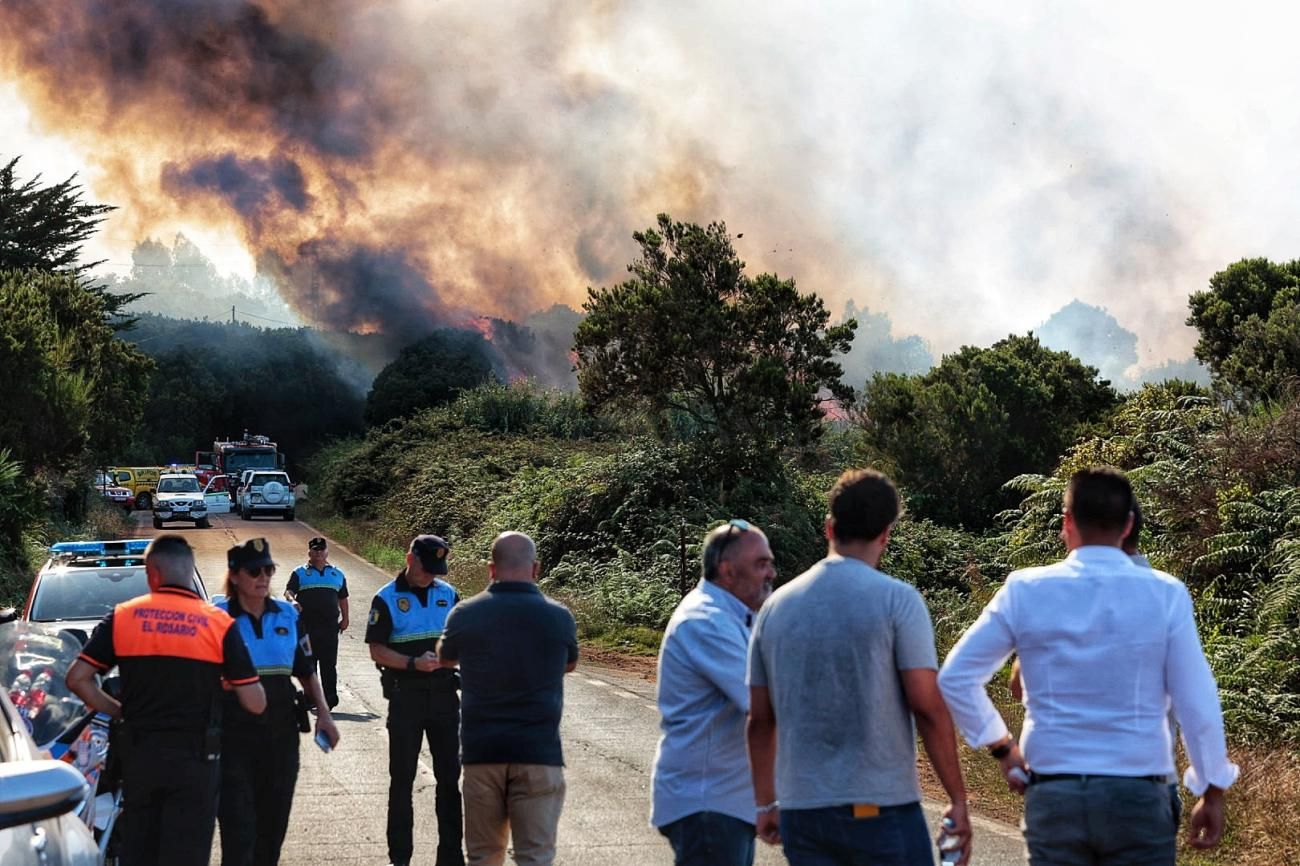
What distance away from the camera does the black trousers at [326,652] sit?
14.0 meters

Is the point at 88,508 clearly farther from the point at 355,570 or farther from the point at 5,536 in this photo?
the point at 5,536

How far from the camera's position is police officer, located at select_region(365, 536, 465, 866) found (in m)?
8.32

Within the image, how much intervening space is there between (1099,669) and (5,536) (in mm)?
25806

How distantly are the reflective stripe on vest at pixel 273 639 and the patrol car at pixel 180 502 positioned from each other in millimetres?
39579

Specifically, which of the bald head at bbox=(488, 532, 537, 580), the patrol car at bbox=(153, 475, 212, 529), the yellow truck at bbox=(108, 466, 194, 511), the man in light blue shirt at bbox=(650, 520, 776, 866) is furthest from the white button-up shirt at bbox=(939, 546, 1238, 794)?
the yellow truck at bbox=(108, 466, 194, 511)

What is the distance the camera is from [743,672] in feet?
17.3

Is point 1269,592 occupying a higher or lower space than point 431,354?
lower

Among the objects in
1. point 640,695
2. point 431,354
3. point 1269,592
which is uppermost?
point 431,354

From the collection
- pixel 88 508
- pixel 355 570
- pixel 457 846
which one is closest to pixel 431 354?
pixel 88 508

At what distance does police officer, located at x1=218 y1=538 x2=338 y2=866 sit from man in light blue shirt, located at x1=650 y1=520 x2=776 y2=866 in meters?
2.86

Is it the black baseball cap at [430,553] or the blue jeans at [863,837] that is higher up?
the black baseball cap at [430,553]

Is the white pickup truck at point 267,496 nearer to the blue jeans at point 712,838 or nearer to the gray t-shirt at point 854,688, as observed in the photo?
the blue jeans at point 712,838

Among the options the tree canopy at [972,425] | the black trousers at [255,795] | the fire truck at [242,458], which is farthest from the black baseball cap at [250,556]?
the fire truck at [242,458]

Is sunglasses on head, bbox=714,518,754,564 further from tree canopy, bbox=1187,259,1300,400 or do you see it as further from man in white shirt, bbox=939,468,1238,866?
tree canopy, bbox=1187,259,1300,400
